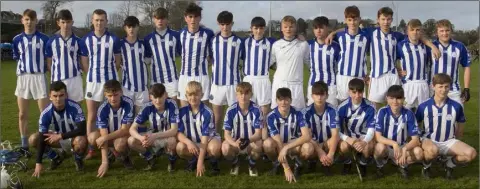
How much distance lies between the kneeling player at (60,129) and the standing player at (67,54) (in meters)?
0.63

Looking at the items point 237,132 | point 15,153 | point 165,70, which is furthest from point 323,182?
point 15,153

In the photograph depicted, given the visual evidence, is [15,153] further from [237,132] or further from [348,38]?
[348,38]

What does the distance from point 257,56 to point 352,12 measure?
124 centimetres

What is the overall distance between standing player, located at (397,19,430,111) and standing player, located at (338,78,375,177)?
2.74 ft

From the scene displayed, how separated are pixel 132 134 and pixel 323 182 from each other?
2.01 metres

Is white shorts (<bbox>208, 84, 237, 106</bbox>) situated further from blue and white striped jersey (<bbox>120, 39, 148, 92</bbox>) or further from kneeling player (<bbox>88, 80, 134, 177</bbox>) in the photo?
kneeling player (<bbox>88, 80, 134, 177</bbox>)

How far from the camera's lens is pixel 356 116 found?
4.91m

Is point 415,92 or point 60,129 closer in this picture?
point 60,129

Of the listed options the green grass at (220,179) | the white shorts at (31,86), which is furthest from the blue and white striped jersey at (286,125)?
the white shorts at (31,86)

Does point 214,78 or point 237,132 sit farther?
point 214,78

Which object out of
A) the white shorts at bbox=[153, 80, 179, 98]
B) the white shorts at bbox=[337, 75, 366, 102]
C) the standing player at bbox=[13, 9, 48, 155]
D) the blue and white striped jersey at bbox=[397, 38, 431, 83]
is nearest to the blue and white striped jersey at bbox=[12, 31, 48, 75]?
the standing player at bbox=[13, 9, 48, 155]

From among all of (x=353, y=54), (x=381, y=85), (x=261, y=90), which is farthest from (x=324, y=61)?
(x=261, y=90)

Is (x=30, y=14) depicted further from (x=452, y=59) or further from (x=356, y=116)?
(x=452, y=59)

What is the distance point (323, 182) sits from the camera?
4457mm
